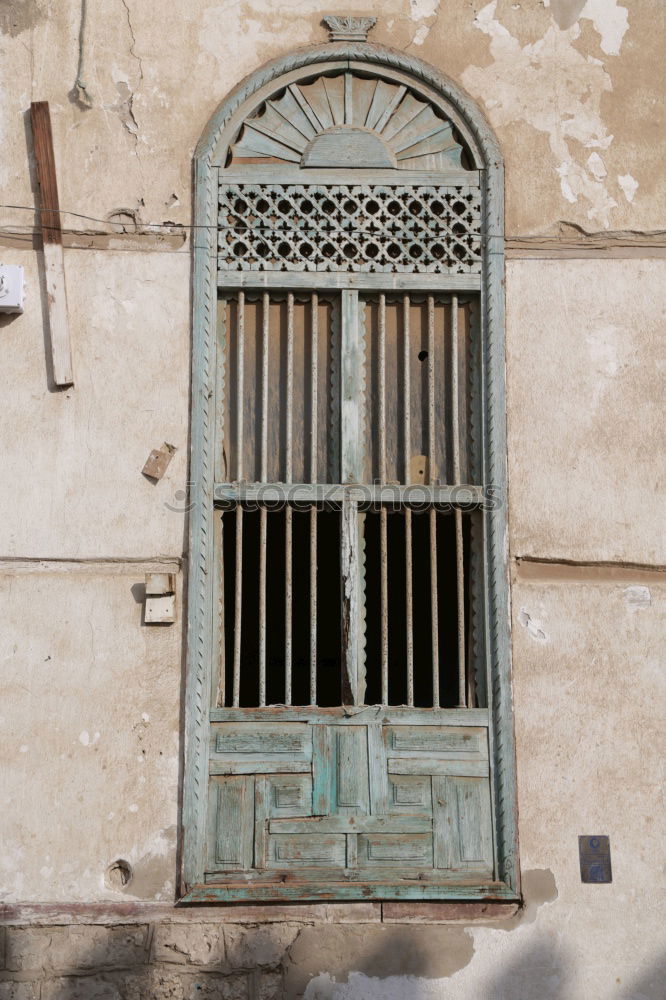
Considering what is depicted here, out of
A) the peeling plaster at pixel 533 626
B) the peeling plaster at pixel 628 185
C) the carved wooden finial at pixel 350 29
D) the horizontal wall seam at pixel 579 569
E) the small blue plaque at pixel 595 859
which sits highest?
the carved wooden finial at pixel 350 29

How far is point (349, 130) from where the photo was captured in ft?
16.3

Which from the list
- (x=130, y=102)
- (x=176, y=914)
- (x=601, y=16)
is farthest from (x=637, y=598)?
(x=130, y=102)

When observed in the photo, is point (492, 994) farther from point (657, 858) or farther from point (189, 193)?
point (189, 193)

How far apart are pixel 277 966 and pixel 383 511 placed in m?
1.94

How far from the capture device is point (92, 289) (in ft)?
16.0

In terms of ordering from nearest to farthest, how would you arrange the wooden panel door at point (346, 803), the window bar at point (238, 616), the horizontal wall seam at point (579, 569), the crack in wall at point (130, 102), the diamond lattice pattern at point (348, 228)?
the wooden panel door at point (346, 803) < the window bar at point (238, 616) < the horizontal wall seam at point (579, 569) < the diamond lattice pattern at point (348, 228) < the crack in wall at point (130, 102)

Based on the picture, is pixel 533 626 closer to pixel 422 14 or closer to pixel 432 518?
pixel 432 518

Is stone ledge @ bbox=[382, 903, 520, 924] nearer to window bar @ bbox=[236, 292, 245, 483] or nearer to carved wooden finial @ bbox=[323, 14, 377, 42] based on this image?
window bar @ bbox=[236, 292, 245, 483]

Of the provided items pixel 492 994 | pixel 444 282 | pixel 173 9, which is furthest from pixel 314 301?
pixel 492 994

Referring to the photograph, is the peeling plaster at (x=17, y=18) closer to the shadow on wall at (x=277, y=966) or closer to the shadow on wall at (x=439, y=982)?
the shadow on wall at (x=277, y=966)

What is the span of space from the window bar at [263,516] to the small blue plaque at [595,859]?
4.83 ft

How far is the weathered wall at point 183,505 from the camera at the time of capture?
4.32m

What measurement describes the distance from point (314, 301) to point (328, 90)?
3.49 feet

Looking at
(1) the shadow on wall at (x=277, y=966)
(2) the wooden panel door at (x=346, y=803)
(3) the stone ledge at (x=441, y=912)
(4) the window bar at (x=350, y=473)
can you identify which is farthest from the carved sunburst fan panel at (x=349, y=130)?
(1) the shadow on wall at (x=277, y=966)
